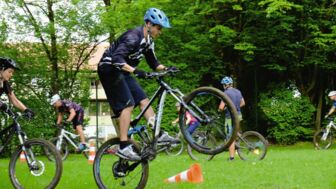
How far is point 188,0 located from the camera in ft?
86.6

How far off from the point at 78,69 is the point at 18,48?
283cm

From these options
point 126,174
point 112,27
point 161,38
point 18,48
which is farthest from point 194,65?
point 126,174

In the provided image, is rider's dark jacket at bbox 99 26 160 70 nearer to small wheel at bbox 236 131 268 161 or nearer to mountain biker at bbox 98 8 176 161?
mountain biker at bbox 98 8 176 161

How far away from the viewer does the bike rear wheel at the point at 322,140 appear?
2186cm

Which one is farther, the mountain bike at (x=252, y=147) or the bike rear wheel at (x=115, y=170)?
the mountain bike at (x=252, y=147)

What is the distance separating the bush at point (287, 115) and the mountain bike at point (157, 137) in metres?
19.6

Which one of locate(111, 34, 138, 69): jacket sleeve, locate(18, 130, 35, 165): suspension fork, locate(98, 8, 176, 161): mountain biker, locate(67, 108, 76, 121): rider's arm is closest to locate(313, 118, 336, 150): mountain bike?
locate(67, 108, 76, 121): rider's arm

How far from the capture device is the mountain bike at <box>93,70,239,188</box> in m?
6.78

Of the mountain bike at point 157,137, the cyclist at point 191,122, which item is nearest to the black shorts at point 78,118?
the mountain bike at point 157,137

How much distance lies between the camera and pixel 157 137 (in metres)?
7.11

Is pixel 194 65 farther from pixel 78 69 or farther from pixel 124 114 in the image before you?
pixel 124 114

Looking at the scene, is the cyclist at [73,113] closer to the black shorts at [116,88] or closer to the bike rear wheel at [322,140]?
the bike rear wheel at [322,140]

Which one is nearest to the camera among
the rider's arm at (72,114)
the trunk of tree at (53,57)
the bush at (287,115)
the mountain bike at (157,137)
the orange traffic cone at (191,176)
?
the mountain bike at (157,137)

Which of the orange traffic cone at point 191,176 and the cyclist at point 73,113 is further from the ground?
the orange traffic cone at point 191,176
